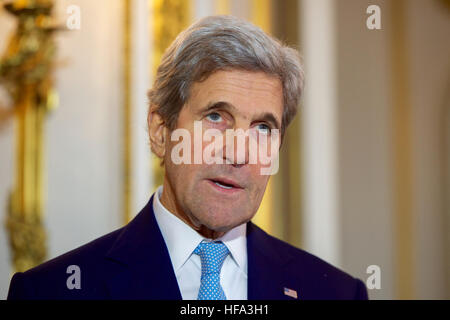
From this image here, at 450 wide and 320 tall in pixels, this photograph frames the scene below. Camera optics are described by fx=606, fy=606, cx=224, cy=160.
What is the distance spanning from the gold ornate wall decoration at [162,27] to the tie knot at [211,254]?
0.79 metres

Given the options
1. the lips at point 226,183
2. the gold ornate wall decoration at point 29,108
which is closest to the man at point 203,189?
the lips at point 226,183

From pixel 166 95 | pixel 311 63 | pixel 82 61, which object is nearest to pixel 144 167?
pixel 82 61

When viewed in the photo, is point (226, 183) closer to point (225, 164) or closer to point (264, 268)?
point (225, 164)

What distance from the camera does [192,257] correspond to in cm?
115

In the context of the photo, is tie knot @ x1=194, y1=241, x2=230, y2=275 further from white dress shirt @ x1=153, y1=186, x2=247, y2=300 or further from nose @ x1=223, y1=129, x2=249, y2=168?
nose @ x1=223, y1=129, x2=249, y2=168

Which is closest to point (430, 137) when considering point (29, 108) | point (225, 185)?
point (225, 185)

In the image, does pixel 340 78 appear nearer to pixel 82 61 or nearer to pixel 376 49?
pixel 376 49

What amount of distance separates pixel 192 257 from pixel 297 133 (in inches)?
33.3

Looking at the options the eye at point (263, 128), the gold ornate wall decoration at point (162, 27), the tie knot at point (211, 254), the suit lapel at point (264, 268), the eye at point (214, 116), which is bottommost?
the suit lapel at point (264, 268)

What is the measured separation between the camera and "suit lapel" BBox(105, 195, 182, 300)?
1.08 metres

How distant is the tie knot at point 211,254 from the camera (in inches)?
44.0

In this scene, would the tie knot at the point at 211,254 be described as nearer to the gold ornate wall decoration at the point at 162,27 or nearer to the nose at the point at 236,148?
the nose at the point at 236,148

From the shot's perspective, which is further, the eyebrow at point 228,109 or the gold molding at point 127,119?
the gold molding at point 127,119
